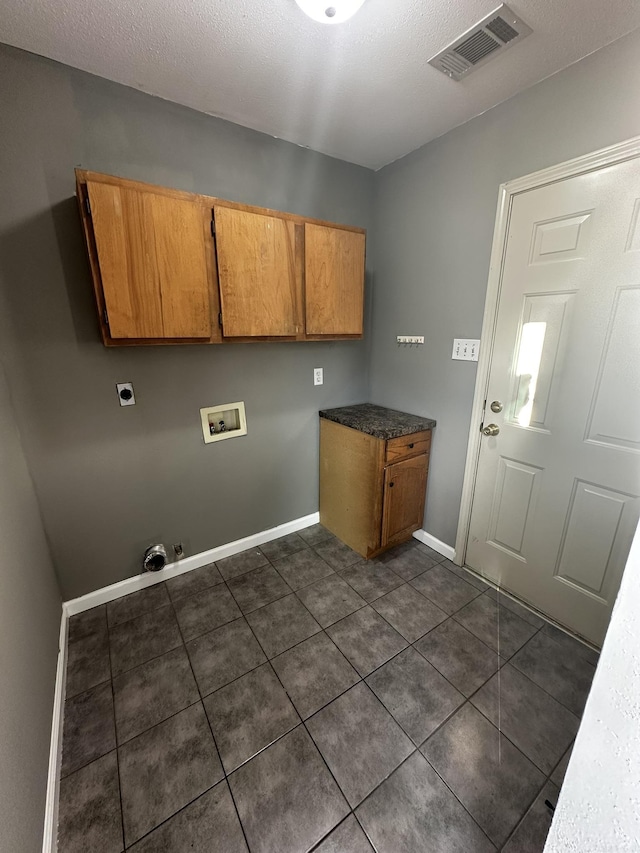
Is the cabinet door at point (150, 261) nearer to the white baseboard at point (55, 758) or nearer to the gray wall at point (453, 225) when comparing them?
the gray wall at point (453, 225)

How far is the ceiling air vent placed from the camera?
45.6 inches

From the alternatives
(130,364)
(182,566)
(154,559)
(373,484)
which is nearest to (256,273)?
(130,364)

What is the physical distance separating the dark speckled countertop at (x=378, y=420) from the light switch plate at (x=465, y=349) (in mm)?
439

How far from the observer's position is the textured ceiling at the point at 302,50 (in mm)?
1116

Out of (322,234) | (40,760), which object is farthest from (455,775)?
(322,234)

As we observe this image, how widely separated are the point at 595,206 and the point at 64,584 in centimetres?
302

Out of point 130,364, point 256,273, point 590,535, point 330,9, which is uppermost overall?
point 330,9

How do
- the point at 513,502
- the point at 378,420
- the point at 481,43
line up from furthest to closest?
the point at 378,420 < the point at 513,502 < the point at 481,43

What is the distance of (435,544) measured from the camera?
2.28 meters

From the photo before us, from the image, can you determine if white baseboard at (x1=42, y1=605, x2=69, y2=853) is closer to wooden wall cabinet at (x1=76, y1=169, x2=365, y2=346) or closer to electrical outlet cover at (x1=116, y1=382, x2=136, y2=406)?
electrical outlet cover at (x1=116, y1=382, x2=136, y2=406)

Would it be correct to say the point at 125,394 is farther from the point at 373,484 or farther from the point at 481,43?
the point at 481,43

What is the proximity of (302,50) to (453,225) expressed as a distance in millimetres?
1050

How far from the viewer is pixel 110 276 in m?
1.33

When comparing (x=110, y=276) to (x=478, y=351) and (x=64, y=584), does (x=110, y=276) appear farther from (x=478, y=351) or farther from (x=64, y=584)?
(x=478, y=351)
